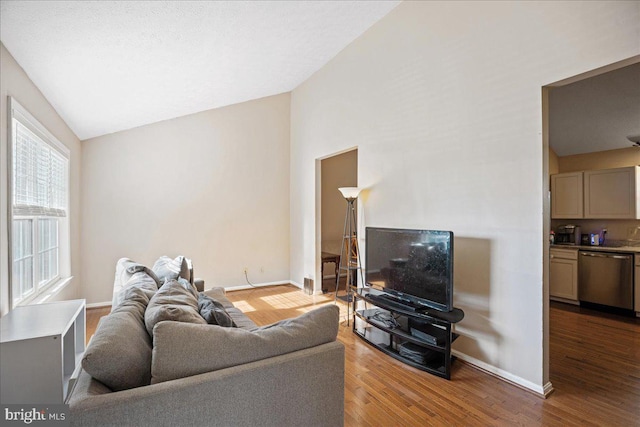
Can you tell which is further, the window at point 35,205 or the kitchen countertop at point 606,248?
the kitchen countertop at point 606,248

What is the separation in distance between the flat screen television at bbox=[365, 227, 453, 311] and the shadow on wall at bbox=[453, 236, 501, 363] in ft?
1.12

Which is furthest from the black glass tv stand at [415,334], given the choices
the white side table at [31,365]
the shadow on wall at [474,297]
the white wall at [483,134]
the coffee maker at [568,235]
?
the coffee maker at [568,235]

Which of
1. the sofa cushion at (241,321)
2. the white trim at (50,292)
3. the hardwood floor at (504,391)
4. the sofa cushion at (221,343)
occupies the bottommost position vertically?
the hardwood floor at (504,391)

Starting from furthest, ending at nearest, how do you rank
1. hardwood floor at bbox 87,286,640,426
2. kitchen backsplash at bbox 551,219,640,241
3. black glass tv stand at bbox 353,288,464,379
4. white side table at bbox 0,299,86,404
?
kitchen backsplash at bbox 551,219,640,241 → black glass tv stand at bbox 353,288,464,379 → hardwood floor at bbox 87,286,640,426 → white side table at bbox 0,299,86,404

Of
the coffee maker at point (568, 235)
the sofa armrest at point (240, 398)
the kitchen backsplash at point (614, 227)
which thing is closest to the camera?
the sofa armrest at point (240, 398)

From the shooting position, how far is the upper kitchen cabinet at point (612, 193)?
406cm

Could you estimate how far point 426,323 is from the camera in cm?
268

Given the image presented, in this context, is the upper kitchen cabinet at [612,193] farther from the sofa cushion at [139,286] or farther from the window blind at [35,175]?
the window blind at [35,175]

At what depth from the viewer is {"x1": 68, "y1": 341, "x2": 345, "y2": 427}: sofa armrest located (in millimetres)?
1130

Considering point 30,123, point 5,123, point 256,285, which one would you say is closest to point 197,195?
point 256,285

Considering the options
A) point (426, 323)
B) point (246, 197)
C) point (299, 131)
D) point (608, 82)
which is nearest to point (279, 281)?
point (246, 197)

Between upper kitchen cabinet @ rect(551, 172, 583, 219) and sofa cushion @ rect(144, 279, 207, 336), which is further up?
upper kitchen cabinet @ rect(551, 172, 583, 219)

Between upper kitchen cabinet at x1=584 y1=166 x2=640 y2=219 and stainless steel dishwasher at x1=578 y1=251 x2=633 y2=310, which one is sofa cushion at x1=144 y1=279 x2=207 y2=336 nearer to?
stainless steel dishwasher at x1=578 y1=251 x2=633 y2=310

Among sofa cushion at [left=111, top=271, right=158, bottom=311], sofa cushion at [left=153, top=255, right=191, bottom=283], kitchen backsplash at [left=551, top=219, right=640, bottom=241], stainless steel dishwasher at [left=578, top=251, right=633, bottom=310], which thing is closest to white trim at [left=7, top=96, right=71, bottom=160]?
sofa cushion at [left=111, top=271, right=158, bottom=311]
